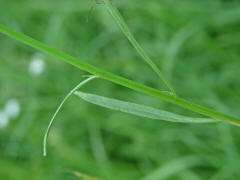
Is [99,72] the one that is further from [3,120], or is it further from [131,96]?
[3,120]

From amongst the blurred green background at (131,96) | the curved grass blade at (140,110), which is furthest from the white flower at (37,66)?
the curved grass blade at (140,110)

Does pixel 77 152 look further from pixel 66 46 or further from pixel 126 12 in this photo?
pixel 126 12

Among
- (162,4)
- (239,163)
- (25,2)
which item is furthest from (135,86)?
(25,2)

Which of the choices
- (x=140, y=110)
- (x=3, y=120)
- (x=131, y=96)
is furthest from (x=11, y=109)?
(x=140, y=110)

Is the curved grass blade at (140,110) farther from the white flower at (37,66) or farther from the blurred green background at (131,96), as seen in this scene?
the white flower at (37,66)

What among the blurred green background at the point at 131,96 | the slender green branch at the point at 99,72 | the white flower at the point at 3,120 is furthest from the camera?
the white flower at the point at 3,120

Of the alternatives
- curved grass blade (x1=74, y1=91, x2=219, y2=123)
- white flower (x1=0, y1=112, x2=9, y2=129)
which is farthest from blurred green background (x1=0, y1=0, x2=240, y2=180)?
curved grass blade (x1=74, y1=91, x2=219, y2=123)

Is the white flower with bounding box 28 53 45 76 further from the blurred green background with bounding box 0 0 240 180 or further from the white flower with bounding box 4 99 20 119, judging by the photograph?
the white flower with bounding box 4 99 20 119
